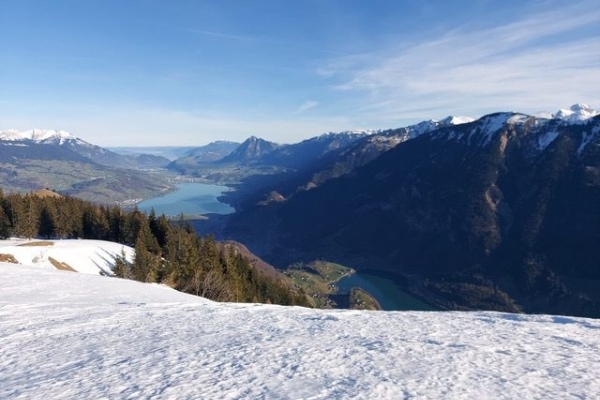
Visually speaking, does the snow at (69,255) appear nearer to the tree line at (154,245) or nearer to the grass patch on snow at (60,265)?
the grass patch on snow at (60,265)

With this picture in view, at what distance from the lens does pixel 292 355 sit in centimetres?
1380

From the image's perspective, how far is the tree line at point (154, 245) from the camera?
5497 cm

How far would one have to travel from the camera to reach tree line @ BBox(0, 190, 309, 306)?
5497cm

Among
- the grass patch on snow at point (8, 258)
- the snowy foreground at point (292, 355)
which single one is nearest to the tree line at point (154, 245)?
the grass patch on snow at point (8, 258)

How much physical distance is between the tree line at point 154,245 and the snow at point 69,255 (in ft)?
13.2

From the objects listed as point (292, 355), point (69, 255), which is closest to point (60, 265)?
point (69, 255)

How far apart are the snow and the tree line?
4.03m

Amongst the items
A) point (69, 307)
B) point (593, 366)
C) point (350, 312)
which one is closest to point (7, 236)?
point (69, 307)

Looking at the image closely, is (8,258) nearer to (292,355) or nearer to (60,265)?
(60,265)

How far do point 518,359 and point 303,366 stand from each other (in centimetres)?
698

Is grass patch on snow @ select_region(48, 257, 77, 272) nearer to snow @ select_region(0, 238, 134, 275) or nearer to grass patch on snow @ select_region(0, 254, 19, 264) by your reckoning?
snow @ select_region(0, 238, 134, 275)

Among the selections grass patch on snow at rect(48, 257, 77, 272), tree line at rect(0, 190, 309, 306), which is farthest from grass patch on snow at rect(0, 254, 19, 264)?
tree line at rect(0, 190, 309, 306)

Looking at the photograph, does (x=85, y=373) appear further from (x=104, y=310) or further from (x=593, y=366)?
(x=593, y=366)

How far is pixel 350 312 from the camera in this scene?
2312 cm
